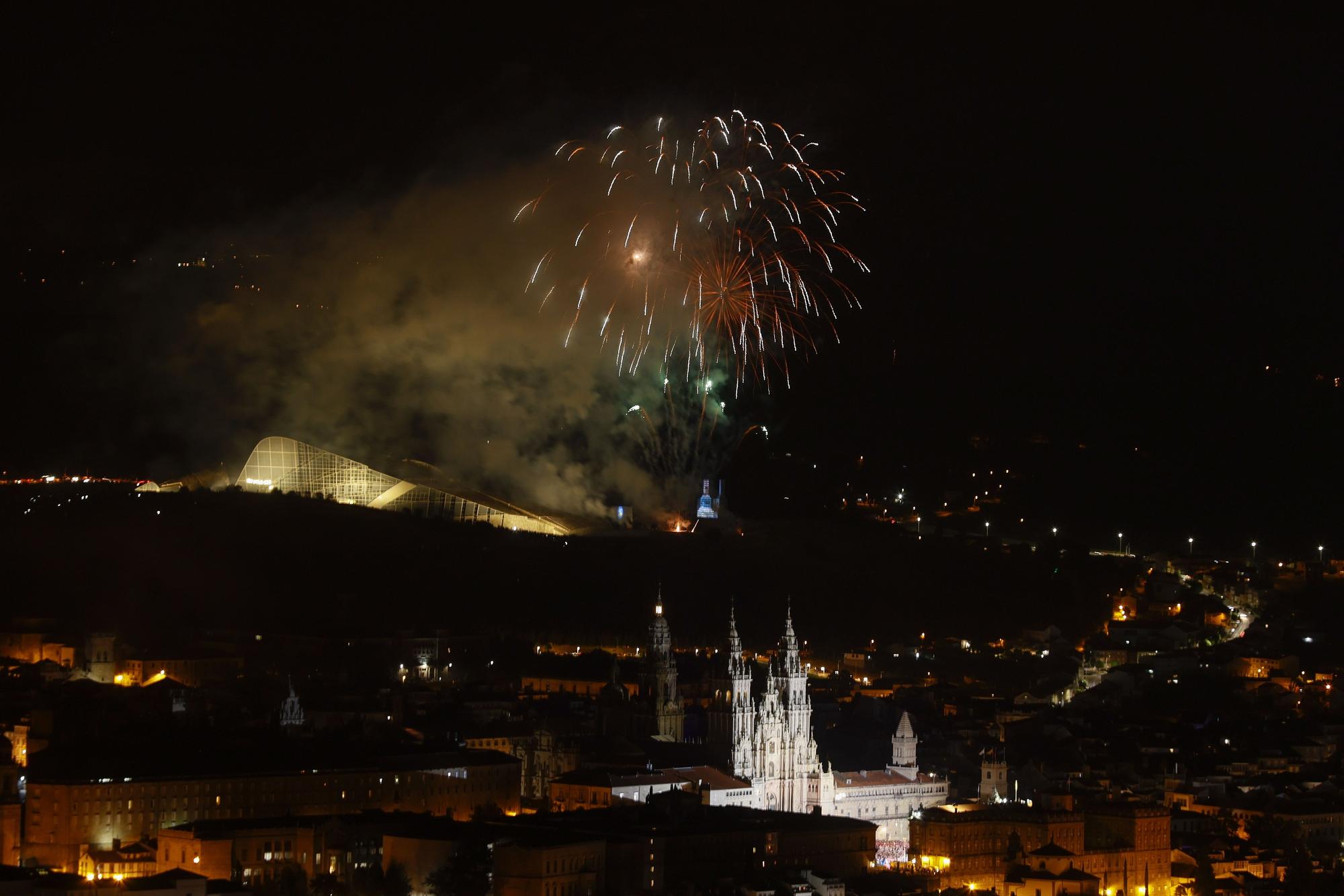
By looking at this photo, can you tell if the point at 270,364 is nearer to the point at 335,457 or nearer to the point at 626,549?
the point at 335,457

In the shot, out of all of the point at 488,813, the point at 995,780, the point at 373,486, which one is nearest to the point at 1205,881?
the point at 995,780

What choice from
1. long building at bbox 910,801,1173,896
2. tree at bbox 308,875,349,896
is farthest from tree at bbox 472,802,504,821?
long building at bbox 910,801,1173,896

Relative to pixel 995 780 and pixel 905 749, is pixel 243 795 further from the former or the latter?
pixel 995 780

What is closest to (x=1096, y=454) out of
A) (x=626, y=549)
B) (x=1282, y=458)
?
(x=1282, y=458)

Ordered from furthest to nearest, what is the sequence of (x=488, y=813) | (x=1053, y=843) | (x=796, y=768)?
(x=796, y=768), (x=1053, y=843), (x=488, y=813)

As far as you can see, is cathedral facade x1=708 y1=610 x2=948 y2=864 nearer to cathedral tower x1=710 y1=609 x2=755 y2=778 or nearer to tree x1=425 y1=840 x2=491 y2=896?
cathedral tower x1=710 y1=609 x2=755 y2=778

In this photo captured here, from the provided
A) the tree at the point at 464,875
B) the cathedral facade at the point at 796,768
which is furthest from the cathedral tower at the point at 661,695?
the tree at the point at 464,875
